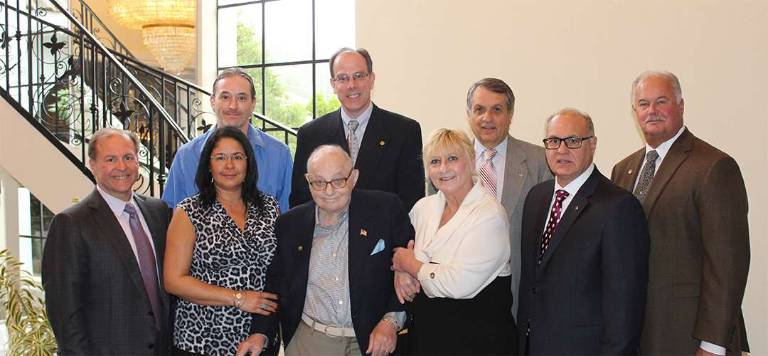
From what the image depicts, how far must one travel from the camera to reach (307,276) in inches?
119

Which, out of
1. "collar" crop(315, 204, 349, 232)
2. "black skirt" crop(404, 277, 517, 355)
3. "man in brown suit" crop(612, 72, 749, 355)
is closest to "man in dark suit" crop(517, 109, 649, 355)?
"black skirt" crop(404, 277, 517, 355)

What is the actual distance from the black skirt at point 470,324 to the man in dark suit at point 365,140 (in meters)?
0.72

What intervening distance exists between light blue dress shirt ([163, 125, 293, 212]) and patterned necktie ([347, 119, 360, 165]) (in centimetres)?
34

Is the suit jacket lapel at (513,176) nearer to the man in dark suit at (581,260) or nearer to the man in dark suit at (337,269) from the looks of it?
the man in dark suit at (581,260)

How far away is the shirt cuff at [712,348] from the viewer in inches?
112

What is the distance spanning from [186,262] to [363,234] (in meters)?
0.74

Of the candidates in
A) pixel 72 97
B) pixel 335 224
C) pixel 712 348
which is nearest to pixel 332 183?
pixel 335 224

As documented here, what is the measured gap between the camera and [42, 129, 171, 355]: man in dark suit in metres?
2.96

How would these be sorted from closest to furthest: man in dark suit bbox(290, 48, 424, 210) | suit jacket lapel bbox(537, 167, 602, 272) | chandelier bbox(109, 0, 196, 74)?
suit jacket lapel bbox(537, 167, 602, 272) → man in dark suit bbox(290, 48, 424, 210) → chandelier bbox(109, 0, 196, 74)

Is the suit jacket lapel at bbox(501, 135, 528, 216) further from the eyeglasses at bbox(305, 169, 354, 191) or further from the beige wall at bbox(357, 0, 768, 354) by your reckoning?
the beige wall at bbox(357, 0, 768, 354)

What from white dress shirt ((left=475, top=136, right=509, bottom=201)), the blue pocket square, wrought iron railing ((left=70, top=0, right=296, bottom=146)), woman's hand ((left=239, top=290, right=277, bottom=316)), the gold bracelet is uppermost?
wrought iron railing ((left=70, top=0, right=296, bottom=146))

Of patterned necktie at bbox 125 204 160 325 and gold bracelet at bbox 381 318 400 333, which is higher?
patterned necktie at bbox 125 204 160 325

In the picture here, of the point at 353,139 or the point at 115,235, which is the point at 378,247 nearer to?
the point at 353,139

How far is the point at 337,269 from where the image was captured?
3.02 metres
